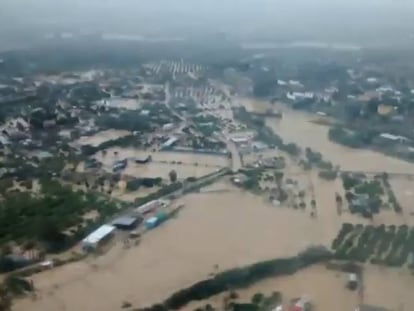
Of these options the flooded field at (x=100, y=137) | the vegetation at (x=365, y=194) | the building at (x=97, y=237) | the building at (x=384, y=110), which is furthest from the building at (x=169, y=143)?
the building at (x=384, y=110)

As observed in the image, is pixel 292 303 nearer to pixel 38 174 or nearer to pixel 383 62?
pixel 38 174

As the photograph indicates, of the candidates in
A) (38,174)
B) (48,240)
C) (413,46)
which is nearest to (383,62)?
(413,46)

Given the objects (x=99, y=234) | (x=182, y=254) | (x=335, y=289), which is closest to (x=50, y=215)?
(x=99, y=234)

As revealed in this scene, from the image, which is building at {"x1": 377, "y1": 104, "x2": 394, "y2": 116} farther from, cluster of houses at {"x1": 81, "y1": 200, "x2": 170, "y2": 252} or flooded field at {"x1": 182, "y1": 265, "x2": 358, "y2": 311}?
flooded field at {"x1": 182, "y1": 265, "x2": 358, "y2": 311}

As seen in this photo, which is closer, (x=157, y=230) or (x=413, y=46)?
(x=157, y=230)

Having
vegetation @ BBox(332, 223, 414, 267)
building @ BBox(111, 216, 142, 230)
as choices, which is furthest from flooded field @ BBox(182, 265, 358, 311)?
building @ BBox(111, 216, 142, 230)

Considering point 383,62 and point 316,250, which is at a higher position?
point 383,62

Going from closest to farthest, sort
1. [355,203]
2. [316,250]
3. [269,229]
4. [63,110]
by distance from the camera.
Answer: [316,250] → [269,229] → [355,203] → [63,110]
